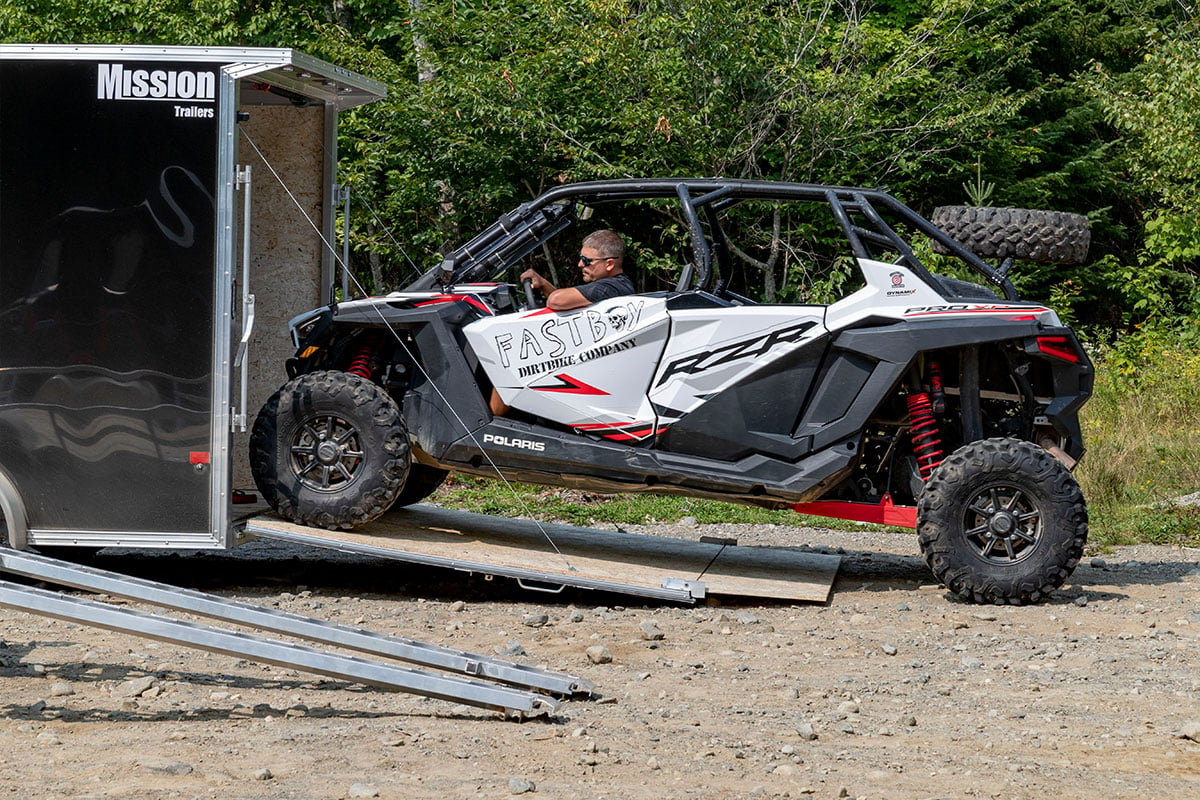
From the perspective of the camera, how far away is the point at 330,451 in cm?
776

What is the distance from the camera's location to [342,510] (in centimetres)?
766

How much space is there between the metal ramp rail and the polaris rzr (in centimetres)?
224

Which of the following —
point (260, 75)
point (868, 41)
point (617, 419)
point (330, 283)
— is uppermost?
point (868, 41)

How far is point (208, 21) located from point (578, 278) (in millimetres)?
6000

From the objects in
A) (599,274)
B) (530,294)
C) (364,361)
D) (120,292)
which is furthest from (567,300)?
(120,292)

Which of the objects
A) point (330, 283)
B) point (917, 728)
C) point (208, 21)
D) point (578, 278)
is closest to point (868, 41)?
point (578, 278)

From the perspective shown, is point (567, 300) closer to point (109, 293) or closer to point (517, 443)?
point (517, 443)

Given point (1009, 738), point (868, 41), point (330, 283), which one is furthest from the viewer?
point (868, 41)

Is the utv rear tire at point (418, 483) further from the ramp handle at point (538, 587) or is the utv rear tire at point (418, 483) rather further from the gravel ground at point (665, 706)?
the ramp handle at point (538, 587)

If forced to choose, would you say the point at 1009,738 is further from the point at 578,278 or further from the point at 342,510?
the point at 578,278

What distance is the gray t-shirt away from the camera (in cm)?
772

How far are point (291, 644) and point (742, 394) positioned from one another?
3.17 metres

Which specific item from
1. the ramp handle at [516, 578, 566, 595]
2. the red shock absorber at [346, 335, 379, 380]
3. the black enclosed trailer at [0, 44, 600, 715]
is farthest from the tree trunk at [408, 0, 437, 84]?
the ramp handle at [516, 578, 566, 595]

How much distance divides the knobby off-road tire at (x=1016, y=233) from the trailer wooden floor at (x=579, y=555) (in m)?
2.14
